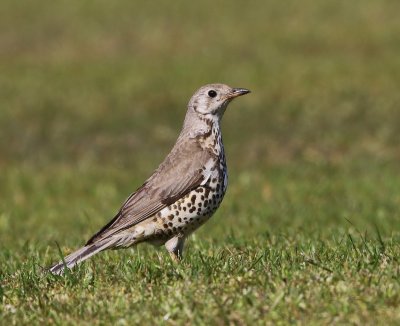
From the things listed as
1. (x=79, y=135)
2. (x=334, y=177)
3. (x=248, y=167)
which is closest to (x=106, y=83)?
(x=79, y=135)

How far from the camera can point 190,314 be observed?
6492 millimetres

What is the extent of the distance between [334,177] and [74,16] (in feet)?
67.3

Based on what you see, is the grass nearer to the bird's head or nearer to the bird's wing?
the bird's wing

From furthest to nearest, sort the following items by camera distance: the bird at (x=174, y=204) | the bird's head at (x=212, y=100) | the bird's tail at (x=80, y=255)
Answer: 1. the bird's head at (x=212, y=100)
2. the bird at (x=174, y=204)
3. the bird's tail at (x=80, y=255)

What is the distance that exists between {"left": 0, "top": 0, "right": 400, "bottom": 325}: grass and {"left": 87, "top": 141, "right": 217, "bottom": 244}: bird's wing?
0.36 metres

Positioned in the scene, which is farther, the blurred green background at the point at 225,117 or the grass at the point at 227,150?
the blurred green background at the point at 225,117

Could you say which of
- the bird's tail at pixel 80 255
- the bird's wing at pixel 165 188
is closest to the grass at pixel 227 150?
the bird's tail at pixel 80 255

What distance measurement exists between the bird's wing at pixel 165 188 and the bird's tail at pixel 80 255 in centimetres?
7

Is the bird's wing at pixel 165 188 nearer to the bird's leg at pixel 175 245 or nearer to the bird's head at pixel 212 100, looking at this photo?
the bird's leg at pixel 175 245

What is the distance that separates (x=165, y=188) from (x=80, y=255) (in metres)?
1.15

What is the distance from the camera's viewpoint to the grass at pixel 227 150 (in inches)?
270

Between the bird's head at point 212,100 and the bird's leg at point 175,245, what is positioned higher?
the bird's head at point 212,100

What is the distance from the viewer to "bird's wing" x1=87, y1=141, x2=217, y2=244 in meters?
9.14

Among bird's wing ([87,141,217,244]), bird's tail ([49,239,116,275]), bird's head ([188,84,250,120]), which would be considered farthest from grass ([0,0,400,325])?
bird's head ([188,84,250,120])
